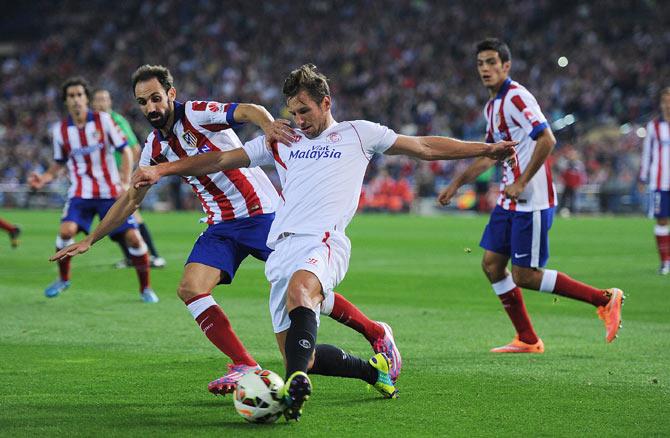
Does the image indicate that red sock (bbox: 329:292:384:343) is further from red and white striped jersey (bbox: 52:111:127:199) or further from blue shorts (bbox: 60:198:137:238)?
red and white striped jersey (bbox: 52:111:127:199)

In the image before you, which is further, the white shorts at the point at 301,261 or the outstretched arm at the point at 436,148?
the outstretched arm at the point at 436,148

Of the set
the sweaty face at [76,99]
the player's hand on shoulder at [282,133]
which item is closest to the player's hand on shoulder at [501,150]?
the player's hand on shoulder at [282,133]

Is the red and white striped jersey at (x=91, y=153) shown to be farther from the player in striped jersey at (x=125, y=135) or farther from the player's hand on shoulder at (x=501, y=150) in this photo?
the player's hand on shoulder at (x=501, y=150)

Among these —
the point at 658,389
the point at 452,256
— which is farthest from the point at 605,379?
the point at 452,256

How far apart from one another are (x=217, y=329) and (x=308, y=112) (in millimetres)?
1457

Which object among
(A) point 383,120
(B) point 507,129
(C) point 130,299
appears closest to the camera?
(B) point 507,129

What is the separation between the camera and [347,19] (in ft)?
135

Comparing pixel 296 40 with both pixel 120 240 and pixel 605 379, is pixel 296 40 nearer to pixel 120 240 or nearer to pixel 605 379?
pixel 120 240

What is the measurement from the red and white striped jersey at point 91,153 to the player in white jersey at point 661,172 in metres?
7.25

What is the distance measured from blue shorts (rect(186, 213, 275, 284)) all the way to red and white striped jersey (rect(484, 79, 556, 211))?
2.15 metres

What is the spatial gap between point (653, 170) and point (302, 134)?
32.1 ft

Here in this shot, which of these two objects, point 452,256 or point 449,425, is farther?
point 452,256

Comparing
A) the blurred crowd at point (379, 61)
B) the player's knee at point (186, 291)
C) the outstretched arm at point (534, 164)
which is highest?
the blurred crowd at point (379, 61)

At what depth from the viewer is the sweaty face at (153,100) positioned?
6.59m
